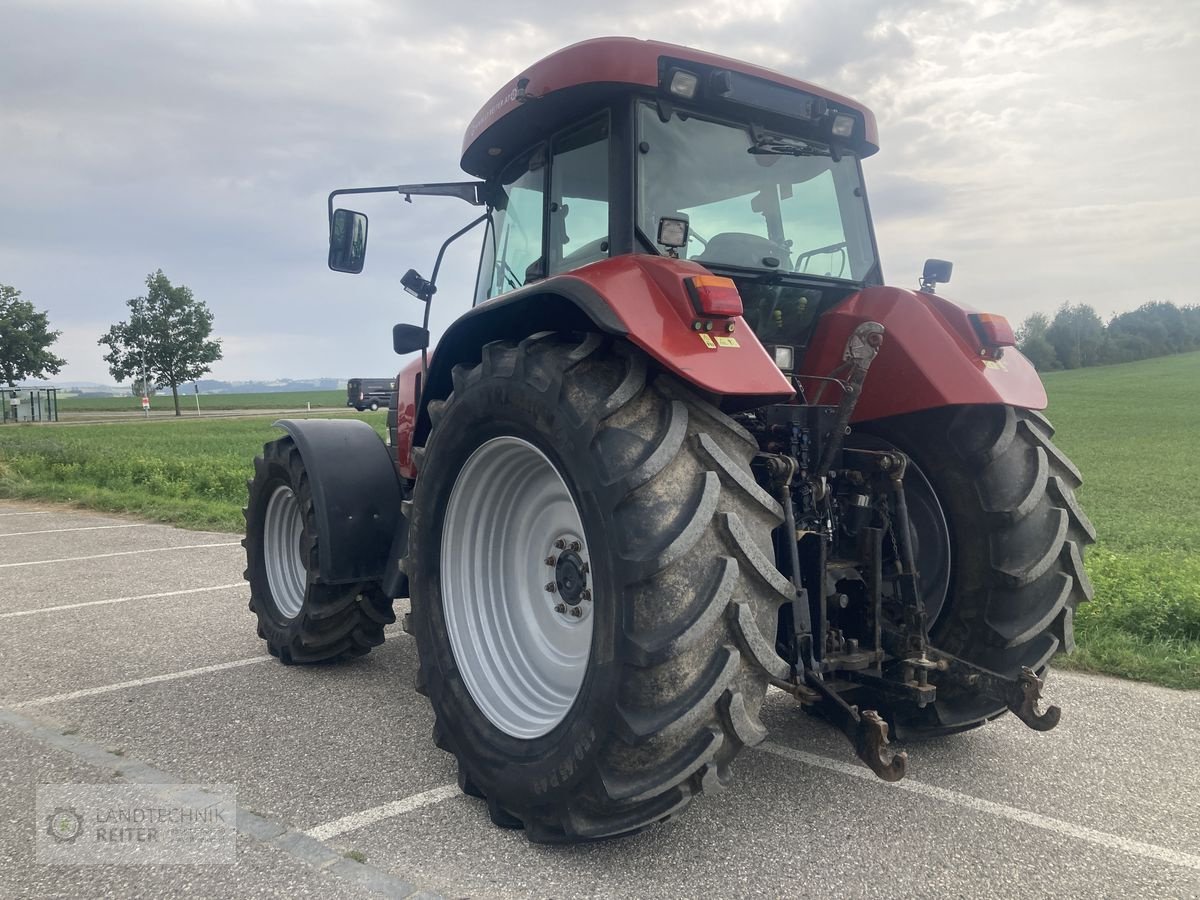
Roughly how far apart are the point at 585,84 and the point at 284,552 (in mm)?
3132

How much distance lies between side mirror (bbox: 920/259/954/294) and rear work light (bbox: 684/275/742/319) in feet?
5.50

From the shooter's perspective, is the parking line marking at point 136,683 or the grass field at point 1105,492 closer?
the parking line marking at point 136,683

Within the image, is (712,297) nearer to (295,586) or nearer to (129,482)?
(295,586)

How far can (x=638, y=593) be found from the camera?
236 centimetres

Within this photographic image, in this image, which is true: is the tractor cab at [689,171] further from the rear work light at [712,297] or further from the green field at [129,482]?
the green field at [129,482]

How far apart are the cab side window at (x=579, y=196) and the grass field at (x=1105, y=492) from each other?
3.42 metres

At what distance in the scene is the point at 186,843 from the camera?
8.74 ft

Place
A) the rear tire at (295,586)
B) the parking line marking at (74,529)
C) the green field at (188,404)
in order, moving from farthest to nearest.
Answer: the green field at (188,404), the parking line marking at (74,529), the rear tire at (295,586)

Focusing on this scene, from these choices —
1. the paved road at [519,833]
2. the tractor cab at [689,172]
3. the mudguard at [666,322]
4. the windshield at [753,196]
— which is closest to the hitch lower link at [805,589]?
the mudguard at [666,322]

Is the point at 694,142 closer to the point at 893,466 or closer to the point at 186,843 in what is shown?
the point at 893,466

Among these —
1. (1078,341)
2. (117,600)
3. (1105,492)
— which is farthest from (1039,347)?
(117,600)

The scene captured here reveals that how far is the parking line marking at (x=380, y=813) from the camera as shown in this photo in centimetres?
275

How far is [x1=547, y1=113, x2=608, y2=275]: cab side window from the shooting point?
324 centimetres

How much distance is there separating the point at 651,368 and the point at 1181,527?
9773mm
